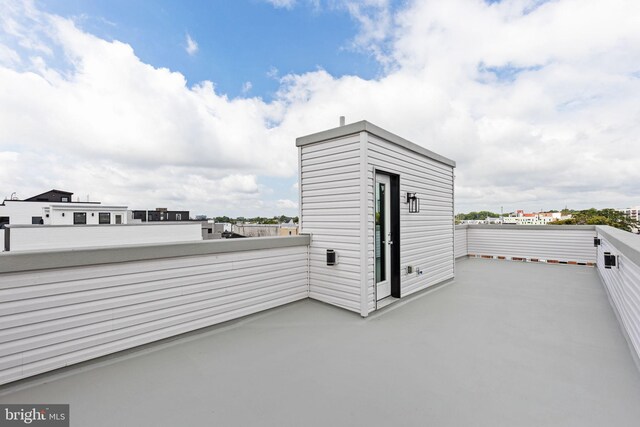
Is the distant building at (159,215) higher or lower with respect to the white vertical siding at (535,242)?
higher

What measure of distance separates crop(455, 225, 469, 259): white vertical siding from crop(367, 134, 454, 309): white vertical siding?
2.63 m

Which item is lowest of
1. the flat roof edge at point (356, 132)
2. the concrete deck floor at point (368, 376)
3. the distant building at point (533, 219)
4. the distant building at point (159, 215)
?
the concrete deck floor at point (368, 376)

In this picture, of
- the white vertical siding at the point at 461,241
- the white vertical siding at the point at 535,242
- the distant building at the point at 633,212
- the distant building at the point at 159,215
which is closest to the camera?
the white vertical siding at the point at 535,242

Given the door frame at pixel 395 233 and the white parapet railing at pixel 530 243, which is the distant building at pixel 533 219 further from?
the door frame at pixel 395 233

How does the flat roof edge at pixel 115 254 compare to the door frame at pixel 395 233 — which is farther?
the door frame at pixel 395 233

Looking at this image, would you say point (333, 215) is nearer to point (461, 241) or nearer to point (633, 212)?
point (461, 241)

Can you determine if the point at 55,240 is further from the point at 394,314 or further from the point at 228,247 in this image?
the point at 394,314

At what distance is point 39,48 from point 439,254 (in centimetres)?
921

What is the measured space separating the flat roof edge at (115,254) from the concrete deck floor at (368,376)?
0.86 m

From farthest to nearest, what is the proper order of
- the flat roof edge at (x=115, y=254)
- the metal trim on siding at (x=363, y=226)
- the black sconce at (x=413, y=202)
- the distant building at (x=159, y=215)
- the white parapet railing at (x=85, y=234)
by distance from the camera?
1. the distant building at (x=159, y=215)
2. the white parapet railing at (x=85, y=234)
3. the black sconce at (x=413, y=202)
4. the metal trim on siding at (x=363, y=226)
5. the flat roof edge at (x=115, y=254)

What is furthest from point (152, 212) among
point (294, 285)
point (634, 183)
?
point (634, 183)

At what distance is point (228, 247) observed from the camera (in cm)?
311

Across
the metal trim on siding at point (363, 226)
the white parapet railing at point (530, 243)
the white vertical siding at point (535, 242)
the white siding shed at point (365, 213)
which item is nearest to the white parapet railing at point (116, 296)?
the white siding shed at point (365, 213)

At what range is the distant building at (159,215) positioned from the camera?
27.9 metres
